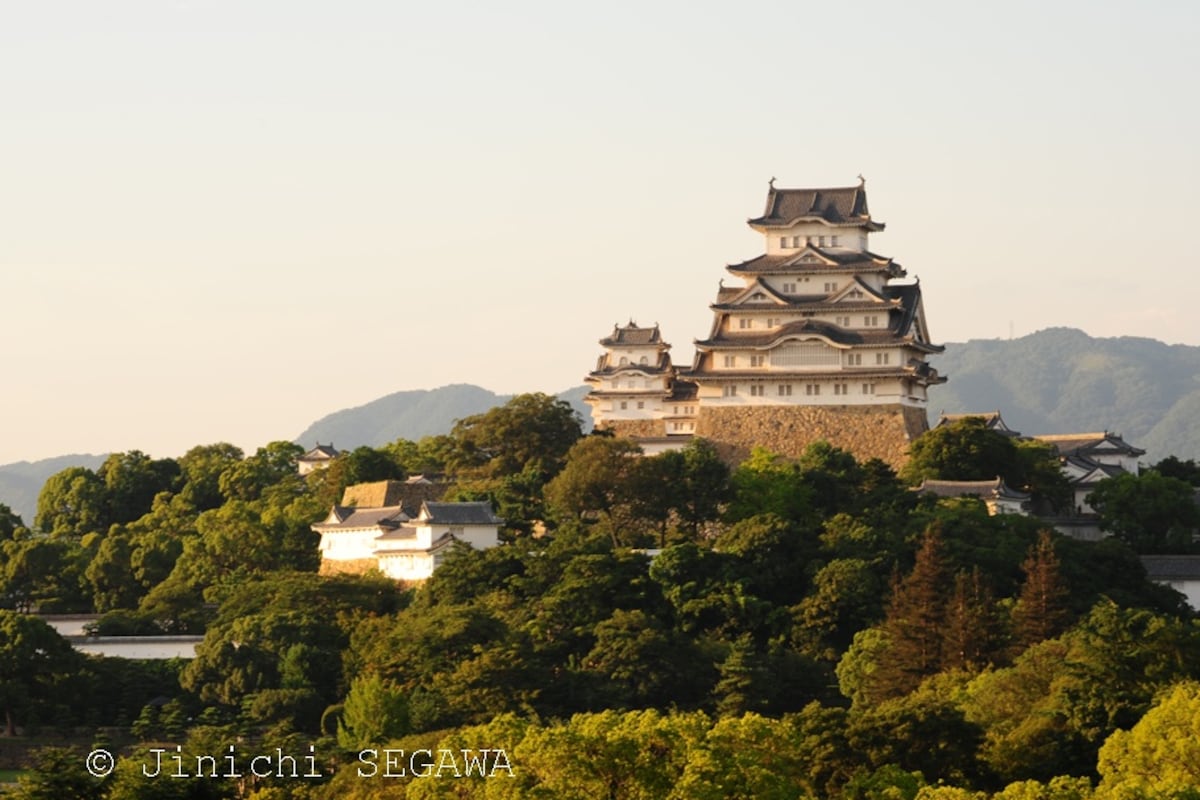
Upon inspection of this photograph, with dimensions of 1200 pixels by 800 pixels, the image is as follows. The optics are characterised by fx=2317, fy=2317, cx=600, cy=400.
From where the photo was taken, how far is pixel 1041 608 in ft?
129

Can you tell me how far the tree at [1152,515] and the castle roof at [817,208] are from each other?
8.61 meters

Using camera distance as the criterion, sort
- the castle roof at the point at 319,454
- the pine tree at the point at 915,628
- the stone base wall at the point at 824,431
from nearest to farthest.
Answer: the pine tree at the point at 915,628
the stone base wall at the point at 824,431
the castle roof at the point at 319,454

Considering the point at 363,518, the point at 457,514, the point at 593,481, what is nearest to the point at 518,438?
the point at 363,518

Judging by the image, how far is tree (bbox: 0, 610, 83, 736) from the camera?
41.8 meters

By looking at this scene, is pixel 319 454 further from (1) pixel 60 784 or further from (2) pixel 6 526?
(1) pixel 60 784

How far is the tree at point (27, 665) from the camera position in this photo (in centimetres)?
4178

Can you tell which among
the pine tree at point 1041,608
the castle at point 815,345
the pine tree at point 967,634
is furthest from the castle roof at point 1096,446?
the pine tree at point 967,634

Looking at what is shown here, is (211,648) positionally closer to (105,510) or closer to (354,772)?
(354,772)

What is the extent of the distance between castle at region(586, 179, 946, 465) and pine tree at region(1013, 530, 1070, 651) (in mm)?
9345

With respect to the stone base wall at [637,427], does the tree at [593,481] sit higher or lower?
lower

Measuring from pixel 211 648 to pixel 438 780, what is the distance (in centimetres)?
1560

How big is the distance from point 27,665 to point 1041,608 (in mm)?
18266

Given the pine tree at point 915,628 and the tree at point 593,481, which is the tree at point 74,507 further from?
the pine tree at point 915,628

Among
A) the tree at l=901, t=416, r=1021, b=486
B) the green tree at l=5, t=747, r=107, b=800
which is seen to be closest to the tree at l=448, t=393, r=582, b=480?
the tree at l=901, t=416, r=1021, b=486
